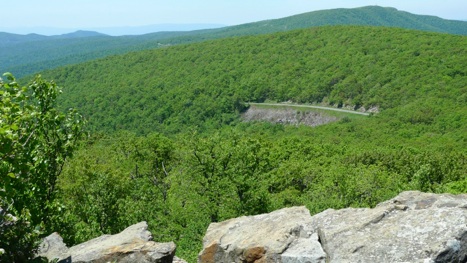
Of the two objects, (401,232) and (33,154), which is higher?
(33,154)

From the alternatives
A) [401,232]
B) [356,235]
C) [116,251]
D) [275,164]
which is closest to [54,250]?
[116,251]

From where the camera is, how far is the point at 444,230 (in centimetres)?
1347

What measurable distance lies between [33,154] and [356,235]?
11.8m

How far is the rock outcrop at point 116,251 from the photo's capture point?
58.4ft

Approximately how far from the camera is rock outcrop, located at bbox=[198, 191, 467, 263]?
13234 mm

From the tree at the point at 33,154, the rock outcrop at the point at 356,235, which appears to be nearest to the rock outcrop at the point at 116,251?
the tree at the point at 33,154

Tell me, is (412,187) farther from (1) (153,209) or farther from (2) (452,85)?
(2) (452,85)

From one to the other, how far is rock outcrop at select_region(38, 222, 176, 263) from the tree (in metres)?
1.83

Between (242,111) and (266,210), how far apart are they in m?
153

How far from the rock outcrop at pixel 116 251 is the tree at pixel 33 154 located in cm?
183

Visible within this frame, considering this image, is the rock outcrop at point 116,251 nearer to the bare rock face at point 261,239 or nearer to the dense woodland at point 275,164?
the dense woodland at point 275,164

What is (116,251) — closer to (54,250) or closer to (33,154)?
(54,250)

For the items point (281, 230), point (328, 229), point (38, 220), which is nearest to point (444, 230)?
point (328, 229)

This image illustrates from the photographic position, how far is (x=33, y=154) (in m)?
14.9
